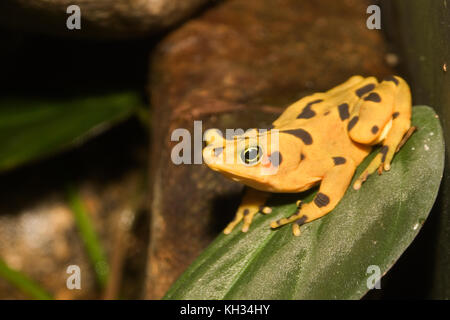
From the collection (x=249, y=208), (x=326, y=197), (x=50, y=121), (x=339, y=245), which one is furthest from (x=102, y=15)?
(x=339, y=245)

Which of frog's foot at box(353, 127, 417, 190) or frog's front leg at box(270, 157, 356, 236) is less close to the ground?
frog's foot at box(353, 127, 417, 190)

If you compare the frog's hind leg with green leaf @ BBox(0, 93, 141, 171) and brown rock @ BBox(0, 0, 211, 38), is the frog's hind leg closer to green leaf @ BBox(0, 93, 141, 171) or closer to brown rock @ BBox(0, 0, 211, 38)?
brown rock @ BBox(0, 0, 211, 38)

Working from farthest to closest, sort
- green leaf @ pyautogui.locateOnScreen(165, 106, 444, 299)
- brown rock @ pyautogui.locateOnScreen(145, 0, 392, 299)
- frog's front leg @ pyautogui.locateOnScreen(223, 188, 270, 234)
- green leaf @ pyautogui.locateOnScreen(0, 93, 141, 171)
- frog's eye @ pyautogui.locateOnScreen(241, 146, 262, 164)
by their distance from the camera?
green leaf @ pyautogui.locateOnScreen(0, 93, 141, 171), brown rock @ pyautogui.locateOnScreen(145, 0, 392, 299), frog's front leg @ pyautogui.locateOnScreen(223, 188, 270, 234), frog's eye @ pyautogui.locateOnScreen(241, 146, 262, 164), green leaf @ pyautogui.locateOnScreen(165, 106, 444, 299)

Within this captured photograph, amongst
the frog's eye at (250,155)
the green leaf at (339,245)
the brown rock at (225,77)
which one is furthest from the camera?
the brown rock at (225,77)

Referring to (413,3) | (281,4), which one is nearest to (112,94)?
(281,4)

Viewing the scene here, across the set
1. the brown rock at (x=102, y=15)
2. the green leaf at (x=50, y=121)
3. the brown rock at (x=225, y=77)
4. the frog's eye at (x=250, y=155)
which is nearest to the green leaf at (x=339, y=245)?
the frog's eye at (x=250, y=155)

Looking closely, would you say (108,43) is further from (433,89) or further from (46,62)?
(433,89)

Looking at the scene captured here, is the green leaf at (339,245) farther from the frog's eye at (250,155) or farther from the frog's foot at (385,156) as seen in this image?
the frog's eye at (250,155)

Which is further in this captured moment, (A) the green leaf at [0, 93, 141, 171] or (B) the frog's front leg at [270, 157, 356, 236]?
(A) the green leaf at [0, 93, 141, 171]

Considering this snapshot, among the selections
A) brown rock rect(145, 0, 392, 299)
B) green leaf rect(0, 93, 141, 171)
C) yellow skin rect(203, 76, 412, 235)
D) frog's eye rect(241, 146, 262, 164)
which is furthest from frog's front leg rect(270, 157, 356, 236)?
green leaf rect(0, 93, 141, 171)
